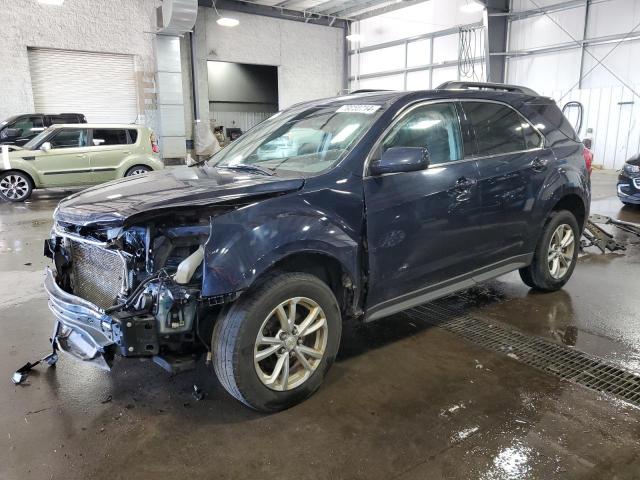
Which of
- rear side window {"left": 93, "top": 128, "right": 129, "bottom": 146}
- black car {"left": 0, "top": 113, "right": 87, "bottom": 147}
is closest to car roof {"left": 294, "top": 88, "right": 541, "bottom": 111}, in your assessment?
rear side window {"left": 93, "top": 128, "right": 129, "bottom": 146}

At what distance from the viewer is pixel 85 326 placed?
2.52m

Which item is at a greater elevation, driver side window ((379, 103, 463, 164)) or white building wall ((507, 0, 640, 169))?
white building wall ((507, 0, 640, 169))

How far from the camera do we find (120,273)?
257 cm

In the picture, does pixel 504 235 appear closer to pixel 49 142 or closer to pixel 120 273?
pixel 120 273

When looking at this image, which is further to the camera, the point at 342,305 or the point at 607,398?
the point at 342,305

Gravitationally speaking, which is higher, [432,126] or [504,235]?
[432,126]

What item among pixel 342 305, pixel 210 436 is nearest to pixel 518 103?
pixel 342 305

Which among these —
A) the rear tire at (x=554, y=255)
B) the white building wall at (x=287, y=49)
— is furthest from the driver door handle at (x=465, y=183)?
the white building wall at (x=287, y=49)

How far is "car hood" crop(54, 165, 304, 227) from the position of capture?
235cm

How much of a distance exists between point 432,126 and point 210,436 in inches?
91.3

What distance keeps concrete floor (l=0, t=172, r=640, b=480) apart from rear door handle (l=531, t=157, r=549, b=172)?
1.23 meters

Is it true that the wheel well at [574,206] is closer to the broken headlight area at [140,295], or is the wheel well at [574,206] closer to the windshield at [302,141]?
the windshield at [302,141]

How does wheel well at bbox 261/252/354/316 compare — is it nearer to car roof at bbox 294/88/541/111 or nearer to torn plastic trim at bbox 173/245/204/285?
torn plastic trim at bbox 173/245/204/285

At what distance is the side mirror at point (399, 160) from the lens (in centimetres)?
→ 276
